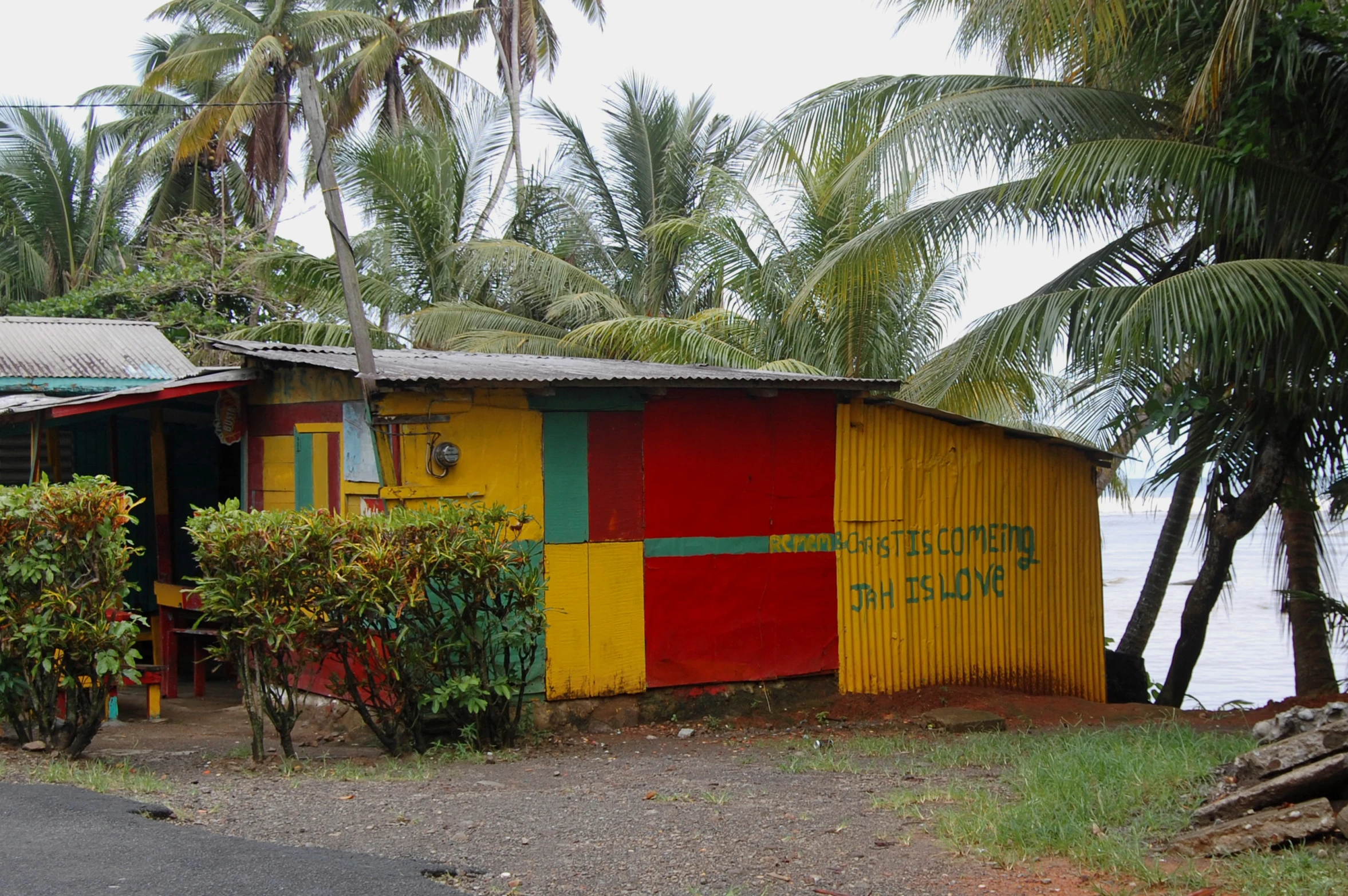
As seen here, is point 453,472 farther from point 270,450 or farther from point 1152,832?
point 1152,832

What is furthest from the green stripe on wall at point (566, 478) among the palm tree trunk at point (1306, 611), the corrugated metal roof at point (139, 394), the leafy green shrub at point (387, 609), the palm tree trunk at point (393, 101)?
the palm tree trunk at point (393, 101)

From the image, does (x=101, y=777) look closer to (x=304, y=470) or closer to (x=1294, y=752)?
(x=304, y=470)

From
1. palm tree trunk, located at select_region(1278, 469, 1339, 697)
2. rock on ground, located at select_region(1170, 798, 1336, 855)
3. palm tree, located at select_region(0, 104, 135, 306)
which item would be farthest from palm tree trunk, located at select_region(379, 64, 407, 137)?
rock on ground, located at select_region(1170, 798, 1336, 855)

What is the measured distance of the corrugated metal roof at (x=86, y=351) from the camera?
12.1m

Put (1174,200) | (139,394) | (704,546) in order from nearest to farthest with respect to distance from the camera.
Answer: (139,394) → (704,546) → (1174,200)

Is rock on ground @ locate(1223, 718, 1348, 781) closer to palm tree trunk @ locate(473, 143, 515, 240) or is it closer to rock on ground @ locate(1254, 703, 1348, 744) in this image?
rock on ground @ locate(1254, 703, 1348, 744)

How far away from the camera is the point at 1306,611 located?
468 inches

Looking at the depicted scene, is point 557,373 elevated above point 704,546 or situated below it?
above

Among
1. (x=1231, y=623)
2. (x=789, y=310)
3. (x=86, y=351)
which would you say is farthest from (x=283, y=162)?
(x=1231, y=623)

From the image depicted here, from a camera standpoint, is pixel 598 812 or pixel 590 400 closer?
pixel 598 812

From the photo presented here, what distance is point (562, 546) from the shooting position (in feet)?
27.8

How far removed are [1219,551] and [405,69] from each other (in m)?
18.8

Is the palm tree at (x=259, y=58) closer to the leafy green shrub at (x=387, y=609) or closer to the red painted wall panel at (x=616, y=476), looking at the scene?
the red painted wall panel at (x=616, y=476)

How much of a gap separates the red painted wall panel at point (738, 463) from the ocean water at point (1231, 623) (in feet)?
11.9
